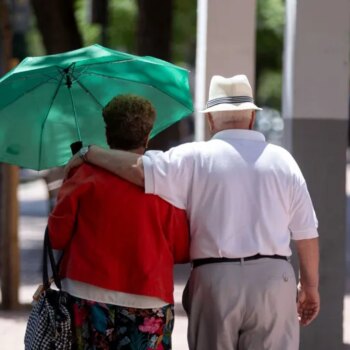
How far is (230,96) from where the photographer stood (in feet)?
16.6

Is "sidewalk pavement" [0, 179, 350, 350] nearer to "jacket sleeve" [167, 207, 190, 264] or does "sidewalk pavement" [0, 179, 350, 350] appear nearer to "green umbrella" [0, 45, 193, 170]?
"green umbrella" [0, 45, 193, 170]

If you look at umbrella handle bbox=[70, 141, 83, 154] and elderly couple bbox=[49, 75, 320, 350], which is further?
umbrella handle bbox=[70, 141, 83, 154]

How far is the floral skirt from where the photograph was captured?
15.4 feet

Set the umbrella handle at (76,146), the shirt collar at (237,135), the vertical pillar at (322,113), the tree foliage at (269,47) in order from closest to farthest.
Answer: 1. the shirt collar at (237,135)
2. the umbrella handle at (76,146)
3. the vertical pillar at (322,113)
4. the tree foliage at (269,47)

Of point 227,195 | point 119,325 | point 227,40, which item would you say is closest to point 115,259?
point 119,325

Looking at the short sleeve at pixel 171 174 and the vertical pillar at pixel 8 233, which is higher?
the short sleeve at pixel 171 174

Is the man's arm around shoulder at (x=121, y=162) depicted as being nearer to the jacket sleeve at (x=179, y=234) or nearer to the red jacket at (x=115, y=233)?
the red jacket at (x=115, y=233)

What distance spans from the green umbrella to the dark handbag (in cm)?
90

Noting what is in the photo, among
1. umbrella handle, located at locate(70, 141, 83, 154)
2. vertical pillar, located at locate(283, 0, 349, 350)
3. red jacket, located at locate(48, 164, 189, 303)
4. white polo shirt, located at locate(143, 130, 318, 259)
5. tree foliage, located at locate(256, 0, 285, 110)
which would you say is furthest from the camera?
tree foliage, located at locate(256, 0, 285, 110)

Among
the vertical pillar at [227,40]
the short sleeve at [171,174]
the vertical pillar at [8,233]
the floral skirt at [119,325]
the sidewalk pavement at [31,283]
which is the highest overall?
the vertical pillar at [227,40]

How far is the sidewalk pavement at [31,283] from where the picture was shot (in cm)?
875

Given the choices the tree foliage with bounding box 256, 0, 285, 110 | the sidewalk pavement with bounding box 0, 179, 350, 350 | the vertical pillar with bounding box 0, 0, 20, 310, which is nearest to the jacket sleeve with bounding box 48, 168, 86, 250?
the sidewalk pavement with bounding box 0, 179, 350, 350

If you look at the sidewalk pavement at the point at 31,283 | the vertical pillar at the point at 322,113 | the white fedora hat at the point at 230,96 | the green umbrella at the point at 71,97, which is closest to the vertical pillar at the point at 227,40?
the vertical pillar at the point at 322,113

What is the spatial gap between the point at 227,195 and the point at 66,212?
677 millimetres
